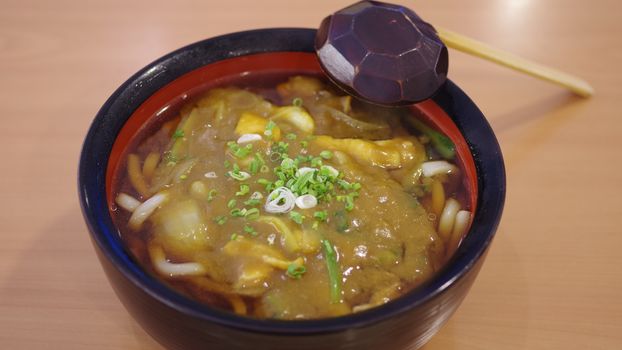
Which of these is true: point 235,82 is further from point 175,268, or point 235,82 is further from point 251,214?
point 175,268

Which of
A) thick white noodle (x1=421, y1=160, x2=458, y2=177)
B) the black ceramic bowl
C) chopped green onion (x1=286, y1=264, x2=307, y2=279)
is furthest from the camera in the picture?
thick white noodle (x1=421, y1=160, x2=458, y2=177)

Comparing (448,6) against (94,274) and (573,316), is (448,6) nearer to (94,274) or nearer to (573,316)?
(573,316)

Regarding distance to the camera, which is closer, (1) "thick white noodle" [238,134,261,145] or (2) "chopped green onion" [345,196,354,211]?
(2) "chopped green onion" [345,196,354,211]

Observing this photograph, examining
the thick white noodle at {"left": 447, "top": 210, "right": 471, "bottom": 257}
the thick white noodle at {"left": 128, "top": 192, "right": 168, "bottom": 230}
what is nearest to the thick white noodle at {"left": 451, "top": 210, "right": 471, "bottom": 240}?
the thick white noodle at {"left": 447, "top": 210, "right": 471, "bottom": 257}

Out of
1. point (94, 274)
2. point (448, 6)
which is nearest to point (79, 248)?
point (94, 274)

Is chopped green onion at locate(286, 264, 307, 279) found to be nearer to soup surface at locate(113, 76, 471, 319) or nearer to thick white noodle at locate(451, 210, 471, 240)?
soup surface at locate(113, 76, 471, 319)

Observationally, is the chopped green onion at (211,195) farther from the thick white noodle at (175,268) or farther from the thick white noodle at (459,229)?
the thick white noodle at (459,229)

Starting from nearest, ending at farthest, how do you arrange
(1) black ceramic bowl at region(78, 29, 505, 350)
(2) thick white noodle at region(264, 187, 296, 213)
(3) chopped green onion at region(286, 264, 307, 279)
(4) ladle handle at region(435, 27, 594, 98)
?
1. (1) black ceramic bowl at region(78, 29, 505, 350)
2. (3) chopped green onion at region(286, 264, 307, 279)
3. (2) thick white noodle at region(264, 187, 296, 213)
4. (4) ladle handle at region(435, 27, 594, 98)
